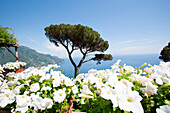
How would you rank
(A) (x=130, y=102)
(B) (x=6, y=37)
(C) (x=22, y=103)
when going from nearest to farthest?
(A) (x=130, y=102), (C) (x=22, y=103), (B) (x=6, y=37)

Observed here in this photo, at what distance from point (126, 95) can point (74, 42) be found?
32.9 ft

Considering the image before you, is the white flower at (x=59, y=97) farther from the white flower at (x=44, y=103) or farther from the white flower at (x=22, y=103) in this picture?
the white flower at (x=22, y=103)

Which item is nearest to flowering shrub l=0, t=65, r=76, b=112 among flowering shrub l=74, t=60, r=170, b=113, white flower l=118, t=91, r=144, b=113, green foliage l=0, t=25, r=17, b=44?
flowering shrub l=74, t=60, r=170, b=113

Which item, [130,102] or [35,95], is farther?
[35,95]

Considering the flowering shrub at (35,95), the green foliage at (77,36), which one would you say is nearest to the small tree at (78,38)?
the green foliage at (77,36)

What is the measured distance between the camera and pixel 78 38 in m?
9.66

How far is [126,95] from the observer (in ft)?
1.76

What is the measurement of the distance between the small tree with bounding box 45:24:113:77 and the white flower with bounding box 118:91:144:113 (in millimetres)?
9017

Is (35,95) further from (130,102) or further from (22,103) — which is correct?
(130,102)

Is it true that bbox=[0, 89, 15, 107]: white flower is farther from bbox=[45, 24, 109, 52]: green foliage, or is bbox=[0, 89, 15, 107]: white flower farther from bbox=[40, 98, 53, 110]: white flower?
bbox=[45, 24, 109, 52]: green foliage

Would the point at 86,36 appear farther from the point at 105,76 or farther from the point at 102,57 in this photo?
the point at 105,76

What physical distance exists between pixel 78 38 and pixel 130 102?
31.1ft

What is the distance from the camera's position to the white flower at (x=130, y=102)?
1.61 ft

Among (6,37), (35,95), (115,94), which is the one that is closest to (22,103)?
(35,95)
